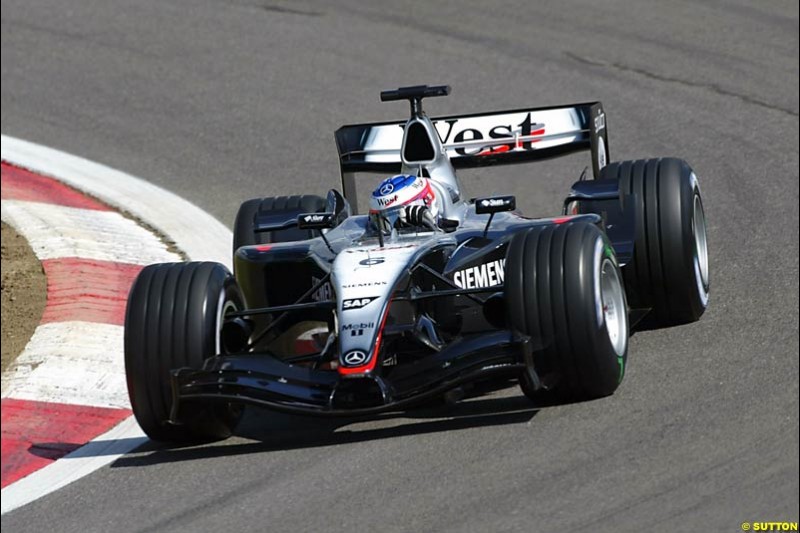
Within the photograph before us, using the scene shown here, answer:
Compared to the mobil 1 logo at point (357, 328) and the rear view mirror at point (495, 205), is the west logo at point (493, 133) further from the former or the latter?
the mobil 1 logo at point (357, 328)

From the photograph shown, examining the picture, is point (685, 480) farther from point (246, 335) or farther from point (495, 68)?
point (495, 68)

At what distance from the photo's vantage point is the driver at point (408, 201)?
340 inches

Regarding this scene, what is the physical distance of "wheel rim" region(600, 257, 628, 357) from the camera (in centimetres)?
788

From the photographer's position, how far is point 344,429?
8.13 meters

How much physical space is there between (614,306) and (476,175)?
5.34m

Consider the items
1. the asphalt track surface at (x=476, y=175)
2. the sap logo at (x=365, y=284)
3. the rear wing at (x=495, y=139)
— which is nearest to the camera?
the asphalt track surface at (x=476, y=175)

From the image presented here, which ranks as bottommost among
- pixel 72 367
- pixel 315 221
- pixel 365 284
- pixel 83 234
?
pixel 72 367

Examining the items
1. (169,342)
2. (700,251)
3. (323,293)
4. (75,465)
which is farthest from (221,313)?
(700,251)

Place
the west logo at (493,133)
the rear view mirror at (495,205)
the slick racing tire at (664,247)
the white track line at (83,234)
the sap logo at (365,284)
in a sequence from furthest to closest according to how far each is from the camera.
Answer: the white track line at (83,234)
the west logo at (493,133)
the slick racing tire at (664,247)
the rear view mirror at (495,205)
the sap logo at (365,284)

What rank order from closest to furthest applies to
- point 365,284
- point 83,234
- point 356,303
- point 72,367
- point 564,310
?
point 564,310 → point 356,303 → point 365,284 → point 72,367 → point 83,234

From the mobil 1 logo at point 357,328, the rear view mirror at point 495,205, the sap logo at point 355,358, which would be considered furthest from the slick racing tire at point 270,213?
the sap logo at point 355,358

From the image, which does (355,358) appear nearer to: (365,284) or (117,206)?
(365,284)

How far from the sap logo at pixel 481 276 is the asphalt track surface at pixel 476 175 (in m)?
0.65

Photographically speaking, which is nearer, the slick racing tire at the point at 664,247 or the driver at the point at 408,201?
the driver at the point at 408,201
